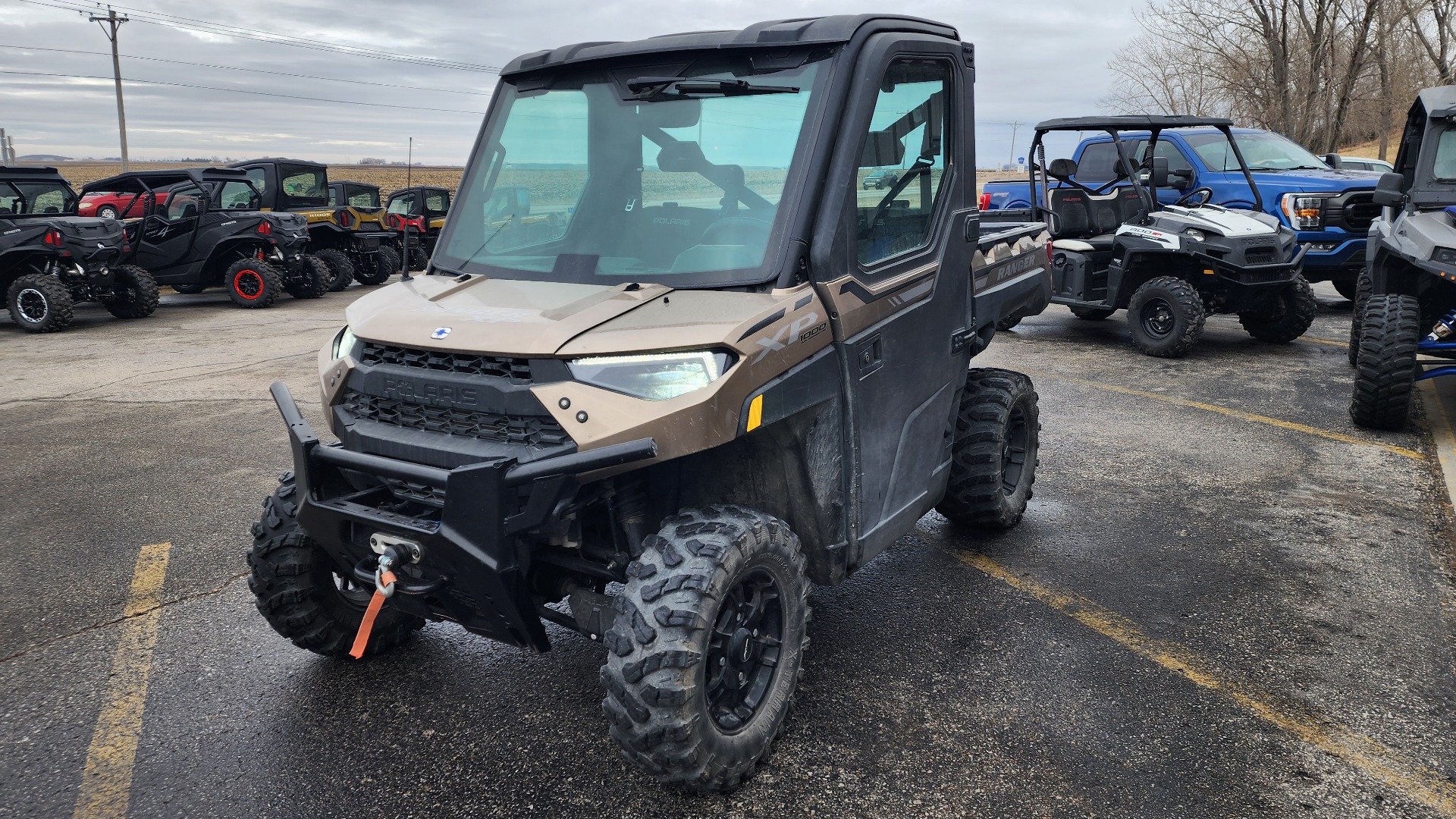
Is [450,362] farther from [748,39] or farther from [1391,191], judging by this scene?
[1391,191]

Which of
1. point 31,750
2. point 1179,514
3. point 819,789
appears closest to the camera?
point 819,789

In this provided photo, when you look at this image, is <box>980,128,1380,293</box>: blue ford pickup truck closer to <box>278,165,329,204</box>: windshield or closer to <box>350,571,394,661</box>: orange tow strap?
<box>350,571,394,661</box>: orange tow strap

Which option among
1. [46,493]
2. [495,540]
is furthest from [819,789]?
[46,493]

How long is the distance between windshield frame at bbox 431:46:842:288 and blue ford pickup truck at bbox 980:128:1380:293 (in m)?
8.21

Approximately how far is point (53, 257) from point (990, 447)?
1264cm

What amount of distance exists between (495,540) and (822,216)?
4.53ft

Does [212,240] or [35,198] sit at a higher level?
[35,198]

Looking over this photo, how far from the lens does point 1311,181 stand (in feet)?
37.1

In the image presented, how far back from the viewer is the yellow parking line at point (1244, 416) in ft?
21.4

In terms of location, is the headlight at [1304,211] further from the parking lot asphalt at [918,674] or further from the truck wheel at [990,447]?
the truck wheel at [990,447]

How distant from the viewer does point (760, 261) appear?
9.92 ft

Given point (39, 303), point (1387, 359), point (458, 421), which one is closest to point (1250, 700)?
point (458, 421)

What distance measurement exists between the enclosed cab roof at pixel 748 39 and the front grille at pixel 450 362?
1238 mm

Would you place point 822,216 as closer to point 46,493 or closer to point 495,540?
point 495,540
